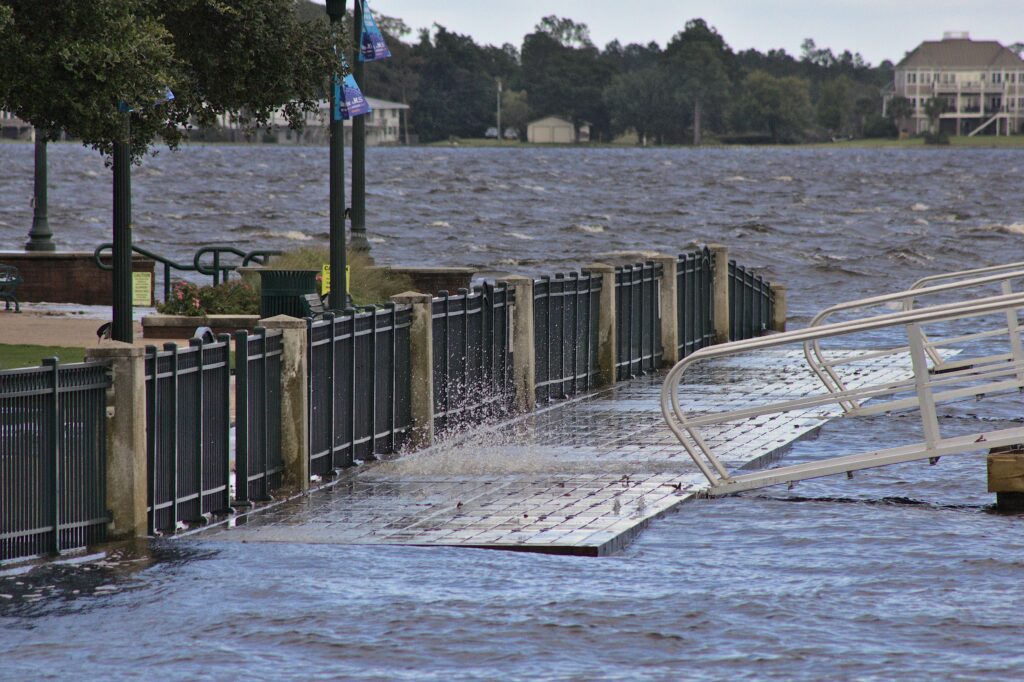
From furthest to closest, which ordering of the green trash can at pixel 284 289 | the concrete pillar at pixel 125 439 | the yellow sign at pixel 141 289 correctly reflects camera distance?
the yellow sign at pixel 141 289
the green trash can at pixel 284 289
the concrete pillar at pixel 125 439

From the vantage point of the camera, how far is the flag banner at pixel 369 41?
71.5 feet

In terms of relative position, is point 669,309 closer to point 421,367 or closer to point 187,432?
point 421,367

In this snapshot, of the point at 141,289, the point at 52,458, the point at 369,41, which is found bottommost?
the point at 52,458

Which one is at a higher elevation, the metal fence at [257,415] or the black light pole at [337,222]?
the black light pole at [337,222]

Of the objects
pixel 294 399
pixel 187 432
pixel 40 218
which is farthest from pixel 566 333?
pixel 40 218

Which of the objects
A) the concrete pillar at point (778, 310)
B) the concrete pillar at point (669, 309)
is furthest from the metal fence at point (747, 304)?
the concrete pillar at point (669, 309)

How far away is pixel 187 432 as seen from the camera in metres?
11.6

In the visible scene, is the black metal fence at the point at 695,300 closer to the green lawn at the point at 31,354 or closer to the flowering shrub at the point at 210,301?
the flowering shrub at the point at 210,301

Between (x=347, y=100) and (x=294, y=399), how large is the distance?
24.1ft

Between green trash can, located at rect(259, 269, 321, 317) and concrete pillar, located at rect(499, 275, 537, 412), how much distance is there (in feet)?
10.3

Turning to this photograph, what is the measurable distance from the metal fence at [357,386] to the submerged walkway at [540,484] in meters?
0.27

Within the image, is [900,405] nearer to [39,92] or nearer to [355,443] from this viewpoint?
[355,443]

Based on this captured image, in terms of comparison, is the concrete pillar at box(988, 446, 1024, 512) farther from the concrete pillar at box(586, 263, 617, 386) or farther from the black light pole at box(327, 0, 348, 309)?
the black light pole at box(327, 0, 348, 309)

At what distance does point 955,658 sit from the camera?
29.8ft
